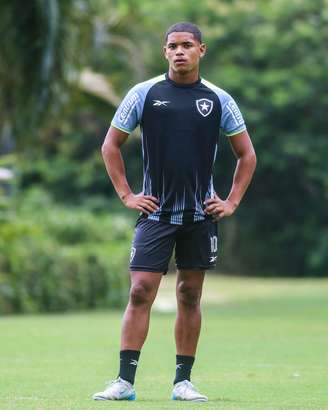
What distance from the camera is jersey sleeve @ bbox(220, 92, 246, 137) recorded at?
888 centimetres

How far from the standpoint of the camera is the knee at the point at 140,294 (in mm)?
8680

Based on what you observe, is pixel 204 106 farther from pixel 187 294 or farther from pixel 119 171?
pixel 187 294

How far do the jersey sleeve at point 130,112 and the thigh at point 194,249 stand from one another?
0.77 m

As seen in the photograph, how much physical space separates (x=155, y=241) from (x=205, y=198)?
18.0 inches

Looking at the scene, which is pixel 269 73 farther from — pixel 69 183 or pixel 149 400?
pixel 149 400

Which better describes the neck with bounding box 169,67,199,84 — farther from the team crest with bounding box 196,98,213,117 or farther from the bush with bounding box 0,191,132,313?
the bush with bounding box 0,191,132,313

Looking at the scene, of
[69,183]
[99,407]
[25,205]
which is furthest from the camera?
[69,183]

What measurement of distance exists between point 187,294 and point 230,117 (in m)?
1.21

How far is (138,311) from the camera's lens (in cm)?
870

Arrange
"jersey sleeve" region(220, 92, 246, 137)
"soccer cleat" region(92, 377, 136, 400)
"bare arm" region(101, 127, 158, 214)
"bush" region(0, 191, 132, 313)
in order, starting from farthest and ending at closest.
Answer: "bush" region(0, 191, 132, 313), "jersey sleeve" region(220, 92, 246, 137), "bare arm" region(101, 127, 158, 214), "soccer cleat" region(92, 377, 136, 400)

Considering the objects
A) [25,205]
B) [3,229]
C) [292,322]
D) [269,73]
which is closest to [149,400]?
[292,322]

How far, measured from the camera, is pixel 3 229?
24328mm

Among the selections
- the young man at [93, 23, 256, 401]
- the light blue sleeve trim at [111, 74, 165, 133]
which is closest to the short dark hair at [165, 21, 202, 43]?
the young man at [93, 23, 256, 401]

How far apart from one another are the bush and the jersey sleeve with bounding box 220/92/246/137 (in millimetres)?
14934
